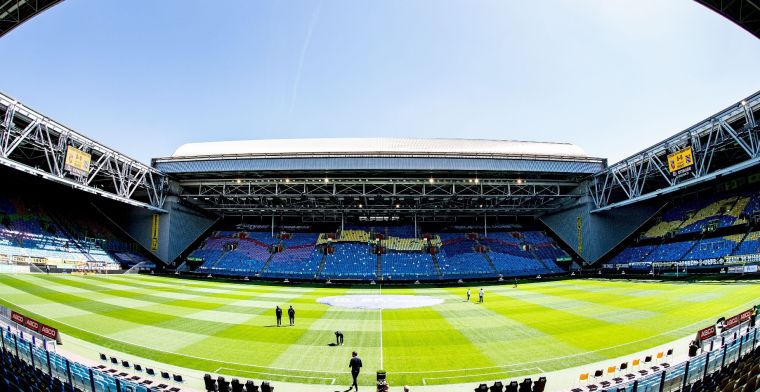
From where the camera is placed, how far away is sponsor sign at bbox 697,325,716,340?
44.8 feet

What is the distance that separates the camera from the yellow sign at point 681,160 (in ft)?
105

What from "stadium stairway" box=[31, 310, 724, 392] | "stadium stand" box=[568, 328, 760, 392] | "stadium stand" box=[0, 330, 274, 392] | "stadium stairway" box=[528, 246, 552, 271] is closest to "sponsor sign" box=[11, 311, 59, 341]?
"stadium stairway" box=[31, 310, 724, 392]

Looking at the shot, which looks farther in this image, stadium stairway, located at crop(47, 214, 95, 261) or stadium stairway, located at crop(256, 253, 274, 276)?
stadium stairway, located at crop(256, 253, 274, 276)

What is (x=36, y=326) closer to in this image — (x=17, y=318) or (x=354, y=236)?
(x=17, y=318)

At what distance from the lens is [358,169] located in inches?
1727

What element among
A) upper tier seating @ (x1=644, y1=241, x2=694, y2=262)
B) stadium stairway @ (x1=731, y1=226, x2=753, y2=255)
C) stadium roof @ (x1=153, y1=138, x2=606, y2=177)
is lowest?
upper tier seating @ (x1=644, y1=241, x2=694, y2=262)

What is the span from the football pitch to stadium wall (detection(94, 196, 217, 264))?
20980mm

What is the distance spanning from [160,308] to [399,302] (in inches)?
751

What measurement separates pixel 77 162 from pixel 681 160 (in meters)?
60.6

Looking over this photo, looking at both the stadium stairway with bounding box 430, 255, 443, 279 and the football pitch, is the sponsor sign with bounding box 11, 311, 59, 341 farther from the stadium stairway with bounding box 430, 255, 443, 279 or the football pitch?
the stadium stairway with bounding box 430, 255, 443, 279

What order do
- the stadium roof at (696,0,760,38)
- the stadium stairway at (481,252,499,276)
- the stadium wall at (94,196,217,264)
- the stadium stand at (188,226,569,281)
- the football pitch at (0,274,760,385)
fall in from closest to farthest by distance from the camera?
the stadium roof at (696,0,760,38) < the football pitch at (0,274,760,385) < the stadium stairway at (481,252,499,276) < the stadium stand at (188,226,569,281) < the stadium wall at (94,196,217,264)

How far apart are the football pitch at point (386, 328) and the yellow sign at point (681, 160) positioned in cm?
1107

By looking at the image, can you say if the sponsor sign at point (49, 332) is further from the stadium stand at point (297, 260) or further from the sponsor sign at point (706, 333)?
the stadium stand at point (297, 260)

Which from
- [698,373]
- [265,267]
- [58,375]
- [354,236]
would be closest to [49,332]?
[58,375]
